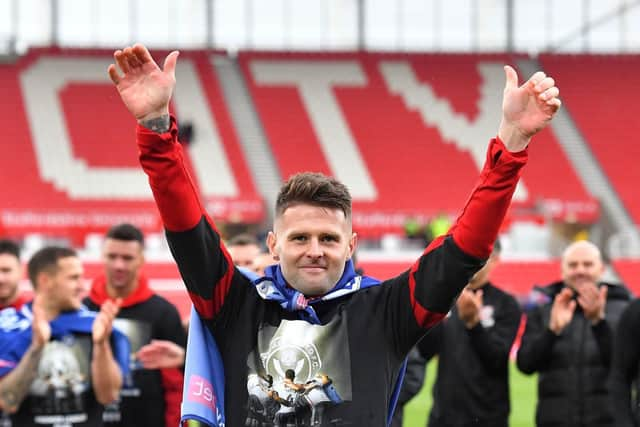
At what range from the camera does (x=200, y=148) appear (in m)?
32.2

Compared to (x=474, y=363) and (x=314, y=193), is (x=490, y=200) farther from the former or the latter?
(x=474, y=363)

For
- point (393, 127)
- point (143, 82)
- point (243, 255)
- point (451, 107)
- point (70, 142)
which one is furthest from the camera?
point (451, 107)

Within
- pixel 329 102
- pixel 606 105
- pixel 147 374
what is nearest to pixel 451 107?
pixel 329 102

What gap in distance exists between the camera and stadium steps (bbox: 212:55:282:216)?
102 feet

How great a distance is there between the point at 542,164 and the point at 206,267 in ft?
100

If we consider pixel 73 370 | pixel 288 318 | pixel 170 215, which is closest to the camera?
pixel 170 215

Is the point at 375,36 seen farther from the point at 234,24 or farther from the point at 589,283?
the point at 589,283

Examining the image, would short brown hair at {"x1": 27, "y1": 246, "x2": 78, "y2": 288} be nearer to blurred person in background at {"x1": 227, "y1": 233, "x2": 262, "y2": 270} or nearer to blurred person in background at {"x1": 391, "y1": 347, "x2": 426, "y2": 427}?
blurred person in background at {"x1": 227, "y1": 233, "x2": 262, "y2": 270}

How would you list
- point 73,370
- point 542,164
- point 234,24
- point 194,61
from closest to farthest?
point 73,370
point 542,164
point 194,61
point 234,24

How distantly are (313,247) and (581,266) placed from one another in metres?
4.19

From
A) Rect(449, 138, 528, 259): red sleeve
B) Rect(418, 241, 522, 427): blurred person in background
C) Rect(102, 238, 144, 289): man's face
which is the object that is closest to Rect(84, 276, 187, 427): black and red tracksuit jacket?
Rect(102, 238, 144, 289): man's face

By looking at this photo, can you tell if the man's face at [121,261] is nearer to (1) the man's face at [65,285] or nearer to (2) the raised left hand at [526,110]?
(1) the man's face at [65,285]

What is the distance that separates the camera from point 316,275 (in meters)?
3.02

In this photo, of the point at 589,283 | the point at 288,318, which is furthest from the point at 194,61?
the point at 288,318
